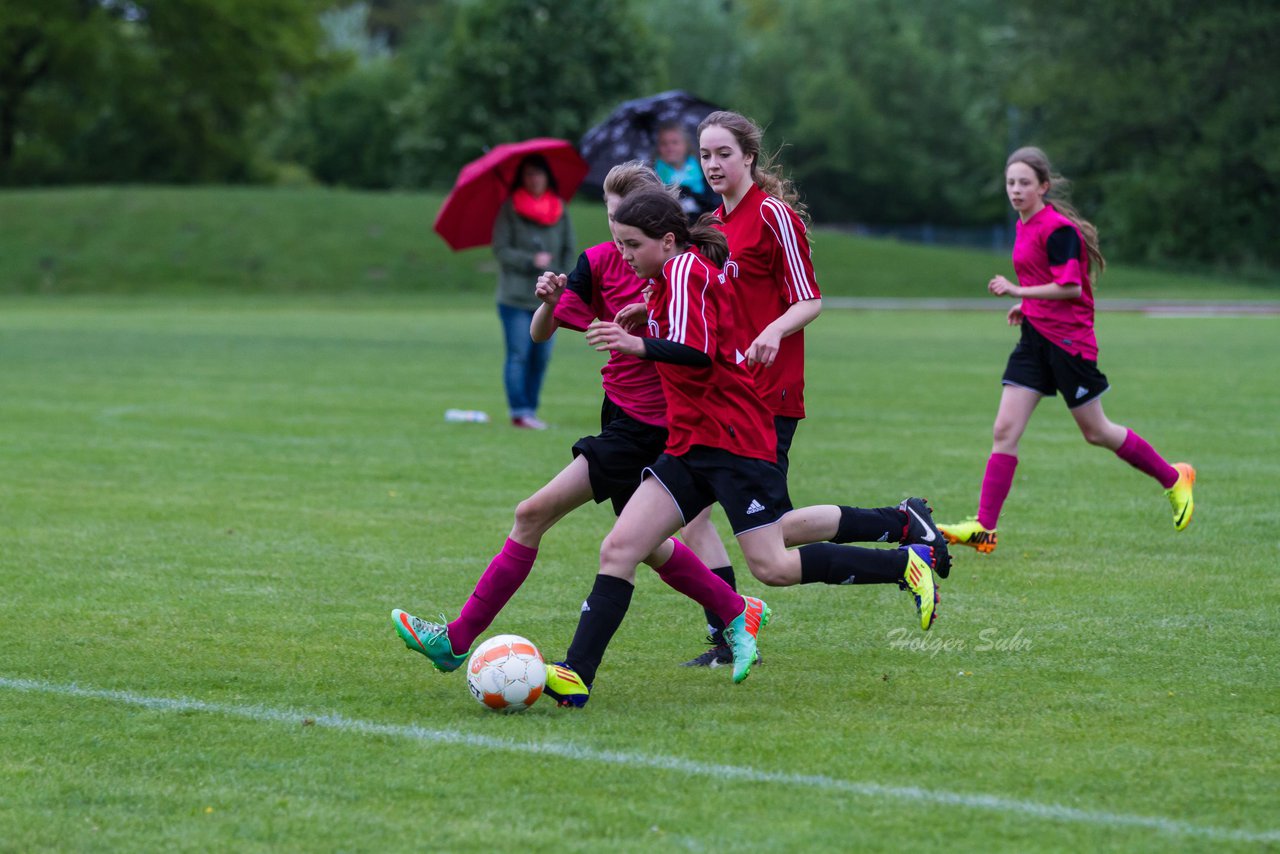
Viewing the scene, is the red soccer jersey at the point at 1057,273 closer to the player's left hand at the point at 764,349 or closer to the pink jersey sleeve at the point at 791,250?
the pink jersey sleeve at the point at 791,250

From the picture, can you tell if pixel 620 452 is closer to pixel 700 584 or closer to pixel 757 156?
pixel 700 584

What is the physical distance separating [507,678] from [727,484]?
0.92 meters

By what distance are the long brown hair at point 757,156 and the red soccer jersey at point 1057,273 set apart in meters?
2.45

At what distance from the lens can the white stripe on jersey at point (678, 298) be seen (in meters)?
4.91

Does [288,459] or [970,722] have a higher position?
[970,722]

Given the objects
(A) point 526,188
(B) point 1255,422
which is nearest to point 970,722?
(A) point 526,188

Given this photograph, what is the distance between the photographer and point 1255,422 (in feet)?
44.2

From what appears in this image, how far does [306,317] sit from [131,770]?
28849 mm

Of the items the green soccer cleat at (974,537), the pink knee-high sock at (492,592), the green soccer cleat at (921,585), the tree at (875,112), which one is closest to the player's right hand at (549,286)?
the pink knee-high sock at (492,592)

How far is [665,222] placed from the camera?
5.06 m

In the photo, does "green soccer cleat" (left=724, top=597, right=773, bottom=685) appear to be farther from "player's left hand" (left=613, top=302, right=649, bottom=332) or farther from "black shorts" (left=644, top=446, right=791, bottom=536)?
"player's left hand" (left=613, top=302, right=649, bottom=332)

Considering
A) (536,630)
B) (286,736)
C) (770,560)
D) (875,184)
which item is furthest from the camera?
(875,184)

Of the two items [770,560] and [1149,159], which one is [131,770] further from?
[1149,159]

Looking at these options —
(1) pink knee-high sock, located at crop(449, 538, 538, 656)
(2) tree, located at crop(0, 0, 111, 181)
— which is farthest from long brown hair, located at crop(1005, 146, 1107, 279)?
(2) tree, located at crop(0, 0, 111, 181)
